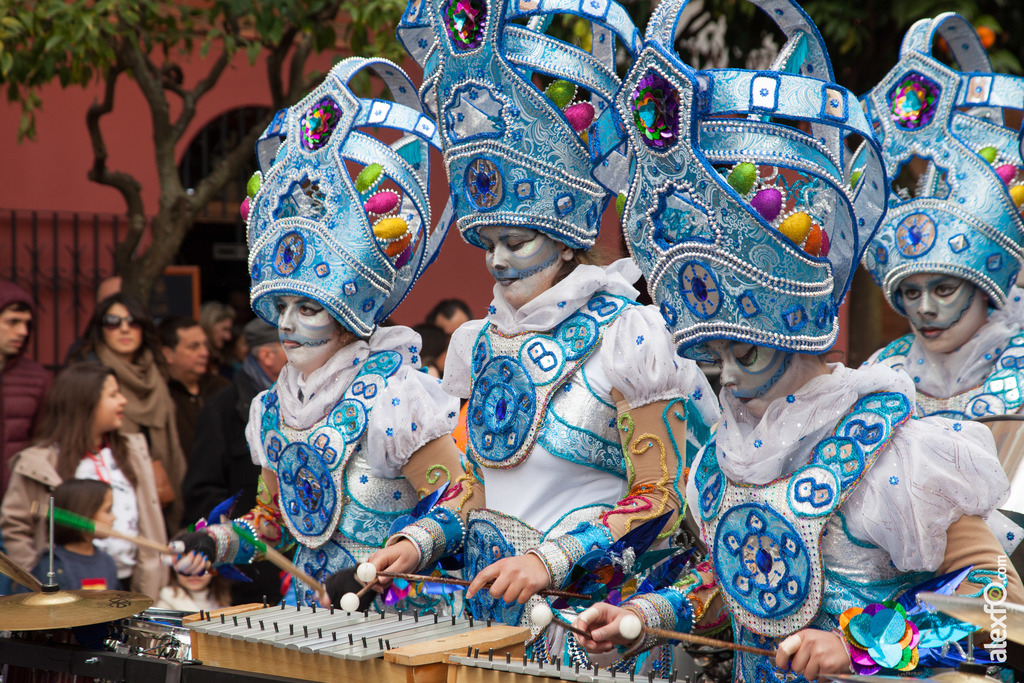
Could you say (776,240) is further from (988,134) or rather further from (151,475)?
(151,475)

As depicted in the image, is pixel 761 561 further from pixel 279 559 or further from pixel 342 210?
pixel 342 210

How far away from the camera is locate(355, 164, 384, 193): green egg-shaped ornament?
139 inches

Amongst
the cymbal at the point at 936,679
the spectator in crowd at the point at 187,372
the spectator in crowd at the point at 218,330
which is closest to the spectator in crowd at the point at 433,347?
the spectator in crowd at the point at 187,372

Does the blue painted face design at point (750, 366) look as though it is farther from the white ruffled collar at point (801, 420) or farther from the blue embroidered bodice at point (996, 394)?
the blue embroidered bodice at point (996, 394)

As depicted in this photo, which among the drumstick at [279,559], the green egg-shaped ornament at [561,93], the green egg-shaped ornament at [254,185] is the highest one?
the green egg-shaped ornament at [561,93]

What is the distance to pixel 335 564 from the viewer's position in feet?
11.1

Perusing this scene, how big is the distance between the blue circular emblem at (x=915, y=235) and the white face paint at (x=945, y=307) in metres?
0.09

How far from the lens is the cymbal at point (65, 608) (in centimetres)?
265

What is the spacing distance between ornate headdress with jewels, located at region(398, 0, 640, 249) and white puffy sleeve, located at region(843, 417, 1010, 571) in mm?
960

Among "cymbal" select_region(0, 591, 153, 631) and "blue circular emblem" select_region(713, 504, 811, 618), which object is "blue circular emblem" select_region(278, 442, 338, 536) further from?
"blue circular emblem" select_region(713, 504, 811, 618)

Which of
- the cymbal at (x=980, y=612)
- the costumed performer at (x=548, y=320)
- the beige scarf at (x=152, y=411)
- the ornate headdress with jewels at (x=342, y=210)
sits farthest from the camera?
the beige scarf at (x=152, y=411)

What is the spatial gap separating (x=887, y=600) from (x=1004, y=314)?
2228 mm

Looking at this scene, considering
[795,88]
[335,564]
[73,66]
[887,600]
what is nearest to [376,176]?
[335,564]

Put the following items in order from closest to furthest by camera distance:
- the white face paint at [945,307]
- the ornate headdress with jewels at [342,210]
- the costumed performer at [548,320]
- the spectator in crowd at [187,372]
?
the costumed performer at [548,320]
the ornate headdress with jewels at [342,210]
the white face paint at [945,307]
the spectator in crowd at [187,372]
